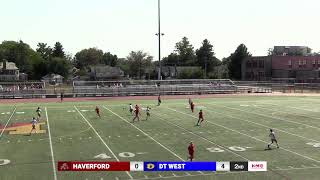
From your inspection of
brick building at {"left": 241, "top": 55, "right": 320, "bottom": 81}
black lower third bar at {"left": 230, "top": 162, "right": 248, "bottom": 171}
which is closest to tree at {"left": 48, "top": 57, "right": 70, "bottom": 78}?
brick building at {"left": 241, "top": 55, "right": 320, "bottom": 81}

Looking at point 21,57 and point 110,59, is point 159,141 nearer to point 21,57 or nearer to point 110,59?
point 21,57

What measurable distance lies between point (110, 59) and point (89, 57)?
777cm

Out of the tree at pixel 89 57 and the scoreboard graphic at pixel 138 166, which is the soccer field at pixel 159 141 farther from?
the tree at pixel 89 57

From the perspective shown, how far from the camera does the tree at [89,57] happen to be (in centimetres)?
17200

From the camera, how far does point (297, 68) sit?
3878 inches

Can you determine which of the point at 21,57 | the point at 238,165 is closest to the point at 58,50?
the point at 21,57

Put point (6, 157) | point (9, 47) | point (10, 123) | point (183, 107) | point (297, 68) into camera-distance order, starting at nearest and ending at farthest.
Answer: point (6, 157) < point (10, 123) < point (183, 107) < point (297, 68) < point (9, 47)

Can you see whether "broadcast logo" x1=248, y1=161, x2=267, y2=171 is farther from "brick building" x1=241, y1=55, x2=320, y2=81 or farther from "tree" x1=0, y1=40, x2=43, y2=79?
"tree" x1=0, y1=40, x2=43, y2=79

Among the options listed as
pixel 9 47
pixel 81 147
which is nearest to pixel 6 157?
pixel 81 147

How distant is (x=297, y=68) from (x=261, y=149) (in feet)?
257

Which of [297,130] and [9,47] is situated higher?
[9,47]

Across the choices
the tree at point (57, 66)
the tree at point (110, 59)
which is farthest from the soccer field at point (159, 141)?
the tree at point (110, 59)

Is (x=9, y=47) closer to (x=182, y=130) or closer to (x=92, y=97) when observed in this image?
(x=92, y=97)

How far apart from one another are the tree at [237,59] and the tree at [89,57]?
228ft
